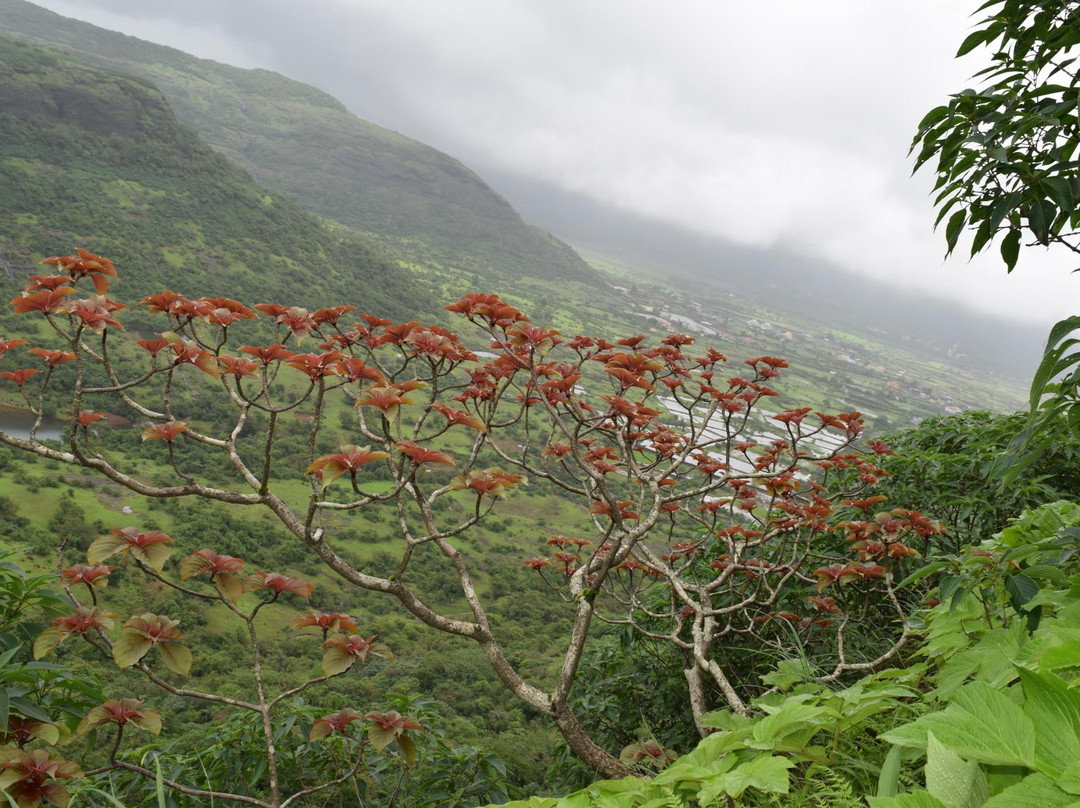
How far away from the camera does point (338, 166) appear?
570 ft

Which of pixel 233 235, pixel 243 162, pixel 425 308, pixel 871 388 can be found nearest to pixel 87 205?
pixel 233 235

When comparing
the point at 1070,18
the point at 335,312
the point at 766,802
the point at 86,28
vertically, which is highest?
the point at 86,28

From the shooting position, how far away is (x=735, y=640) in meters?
3.81

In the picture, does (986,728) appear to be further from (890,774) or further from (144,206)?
(144,206)

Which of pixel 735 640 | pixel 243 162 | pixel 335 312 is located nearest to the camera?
pixel 335 312

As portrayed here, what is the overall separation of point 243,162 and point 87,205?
9211 centimetres

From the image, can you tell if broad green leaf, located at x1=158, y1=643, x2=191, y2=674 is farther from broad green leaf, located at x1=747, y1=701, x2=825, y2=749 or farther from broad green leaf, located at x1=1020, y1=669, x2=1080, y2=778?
broad green leaf, located at x1=1020, y1=669, x2=1080, y2=778

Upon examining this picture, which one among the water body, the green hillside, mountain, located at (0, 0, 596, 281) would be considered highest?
mountain, located at (0, 0, 596, 281)

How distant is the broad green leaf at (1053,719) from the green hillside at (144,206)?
74780 millimetres

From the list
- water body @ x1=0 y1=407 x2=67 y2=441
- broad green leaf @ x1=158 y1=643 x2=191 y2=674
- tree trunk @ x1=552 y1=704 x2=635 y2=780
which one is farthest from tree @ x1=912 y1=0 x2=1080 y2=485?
water body @ x1=0 y1=407 x2=67 y2=441

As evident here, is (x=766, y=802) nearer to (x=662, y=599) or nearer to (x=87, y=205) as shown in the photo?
(x=662, y=599)

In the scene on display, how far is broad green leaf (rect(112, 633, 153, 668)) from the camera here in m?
2.12

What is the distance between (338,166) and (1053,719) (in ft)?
648

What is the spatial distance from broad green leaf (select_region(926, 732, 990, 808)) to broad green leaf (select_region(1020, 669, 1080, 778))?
0.25ft
